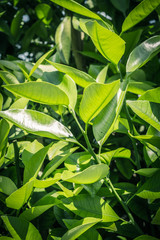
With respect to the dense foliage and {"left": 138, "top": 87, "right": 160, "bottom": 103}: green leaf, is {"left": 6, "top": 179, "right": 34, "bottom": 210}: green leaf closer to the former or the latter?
the dense foliage

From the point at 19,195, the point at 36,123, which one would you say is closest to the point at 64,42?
the point at 36,123

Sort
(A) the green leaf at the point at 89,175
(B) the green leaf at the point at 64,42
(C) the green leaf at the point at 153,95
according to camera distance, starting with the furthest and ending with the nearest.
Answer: (B) the green leaf at the point at 64,42 → (C) the green leaf at the point at 153,95 → (A) the green leaf at the point at 89,175

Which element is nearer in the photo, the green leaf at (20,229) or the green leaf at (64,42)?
the green leaf at (20,229)

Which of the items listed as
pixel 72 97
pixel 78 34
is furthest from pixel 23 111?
pixel 78 34

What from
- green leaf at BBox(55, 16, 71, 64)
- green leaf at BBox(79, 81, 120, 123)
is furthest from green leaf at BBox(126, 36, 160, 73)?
green leaf at BBox(55, 16, 71, 64)

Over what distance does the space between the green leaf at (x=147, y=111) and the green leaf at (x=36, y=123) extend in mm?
151

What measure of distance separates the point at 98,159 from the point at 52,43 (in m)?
0.90

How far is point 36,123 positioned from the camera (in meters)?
0.49

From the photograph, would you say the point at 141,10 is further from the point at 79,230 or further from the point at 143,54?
the point at 79,230

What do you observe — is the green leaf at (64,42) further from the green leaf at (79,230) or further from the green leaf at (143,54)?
the green leaf at (79,230)

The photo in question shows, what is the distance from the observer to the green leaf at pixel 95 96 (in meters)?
0.44

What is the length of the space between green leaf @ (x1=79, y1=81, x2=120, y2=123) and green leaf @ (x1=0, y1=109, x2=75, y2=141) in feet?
0.21

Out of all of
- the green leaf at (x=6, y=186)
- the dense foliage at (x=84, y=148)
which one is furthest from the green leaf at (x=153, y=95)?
the green leaf at (x=6, y=186)

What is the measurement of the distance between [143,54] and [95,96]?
0.64ft
